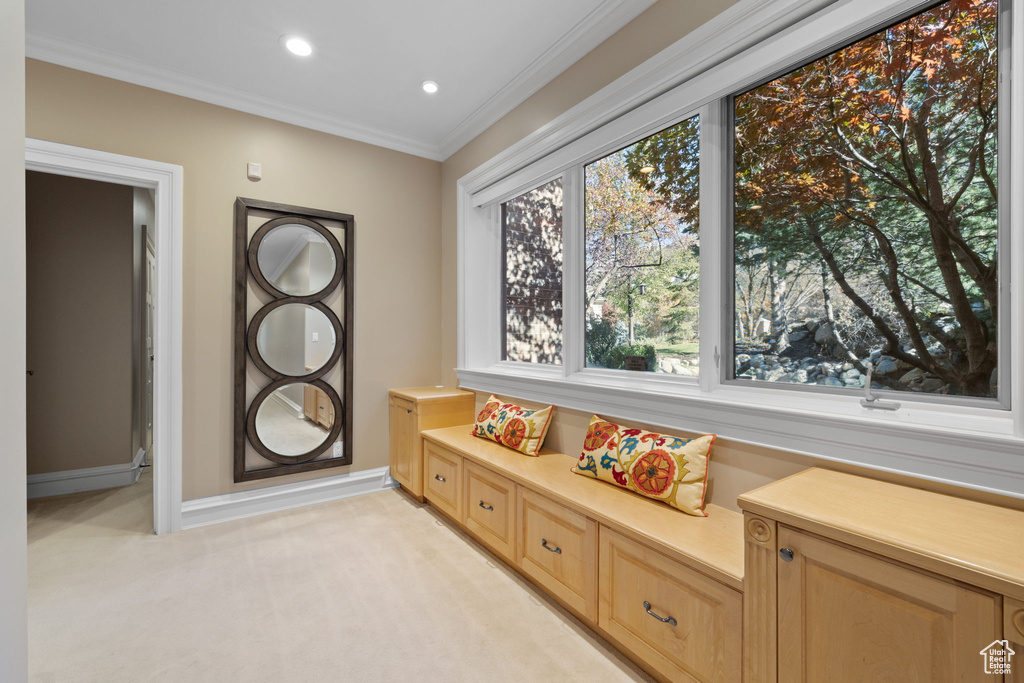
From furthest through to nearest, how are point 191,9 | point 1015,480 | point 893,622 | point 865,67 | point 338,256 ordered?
point 338,256 < point 191,9 < point 865,67 < point 1015,480 < point 893,622

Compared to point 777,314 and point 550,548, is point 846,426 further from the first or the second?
point 550,548

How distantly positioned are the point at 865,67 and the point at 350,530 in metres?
3.18

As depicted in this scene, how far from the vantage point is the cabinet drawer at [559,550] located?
1.79 m

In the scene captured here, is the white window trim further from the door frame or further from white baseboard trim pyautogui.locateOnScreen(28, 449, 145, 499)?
white baseboard trim pyautogui.locateOnScreen(28, 449, 145, 499)

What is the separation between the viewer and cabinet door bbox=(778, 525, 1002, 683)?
0.92 m

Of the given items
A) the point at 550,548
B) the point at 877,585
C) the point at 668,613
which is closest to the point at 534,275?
the point at 550,548

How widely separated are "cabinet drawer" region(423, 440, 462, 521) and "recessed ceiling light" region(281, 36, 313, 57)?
235 cm

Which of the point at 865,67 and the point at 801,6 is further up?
the point at 801,6

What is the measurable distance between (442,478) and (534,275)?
55.8 inches

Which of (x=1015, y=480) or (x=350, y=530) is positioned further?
(x=350, y=530)

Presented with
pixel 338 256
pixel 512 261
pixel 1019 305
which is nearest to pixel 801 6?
pixel 1019 305

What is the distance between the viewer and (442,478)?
2867mm

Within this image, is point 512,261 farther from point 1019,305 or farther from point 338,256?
point 1019,305

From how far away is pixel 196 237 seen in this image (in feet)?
9.36
